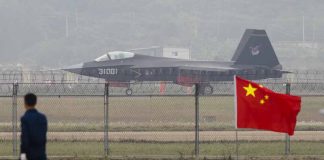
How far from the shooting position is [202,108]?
40938mm

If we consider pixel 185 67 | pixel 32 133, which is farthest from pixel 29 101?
pixel 185 67

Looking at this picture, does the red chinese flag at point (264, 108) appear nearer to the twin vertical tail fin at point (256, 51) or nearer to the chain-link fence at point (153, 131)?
the chain-link fence at point (153, 131)

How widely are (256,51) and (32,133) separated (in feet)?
171

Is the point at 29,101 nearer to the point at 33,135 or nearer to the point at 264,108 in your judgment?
the point at 33,135

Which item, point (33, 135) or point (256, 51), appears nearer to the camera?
point (33, 135)

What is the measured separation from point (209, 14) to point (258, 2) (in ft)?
44.0

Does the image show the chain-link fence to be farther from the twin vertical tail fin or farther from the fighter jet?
the twin vertical tail fin

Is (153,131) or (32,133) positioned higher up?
(32,133)

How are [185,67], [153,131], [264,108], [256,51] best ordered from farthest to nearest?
[256,51] → [185,67] → [153,131] → [264,108]

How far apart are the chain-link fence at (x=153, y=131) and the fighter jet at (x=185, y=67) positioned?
17964 mm

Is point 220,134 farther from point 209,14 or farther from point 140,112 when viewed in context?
point 209,14

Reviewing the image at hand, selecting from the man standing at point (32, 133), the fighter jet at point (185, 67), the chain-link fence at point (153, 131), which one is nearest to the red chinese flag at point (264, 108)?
the chain-link fence at point (153, 131)

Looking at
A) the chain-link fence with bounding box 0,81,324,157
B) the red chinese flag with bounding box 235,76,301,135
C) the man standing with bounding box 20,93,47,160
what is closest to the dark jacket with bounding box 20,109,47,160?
the man standing with bounding box 20,93,47,160

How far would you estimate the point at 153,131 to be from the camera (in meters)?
29.4
